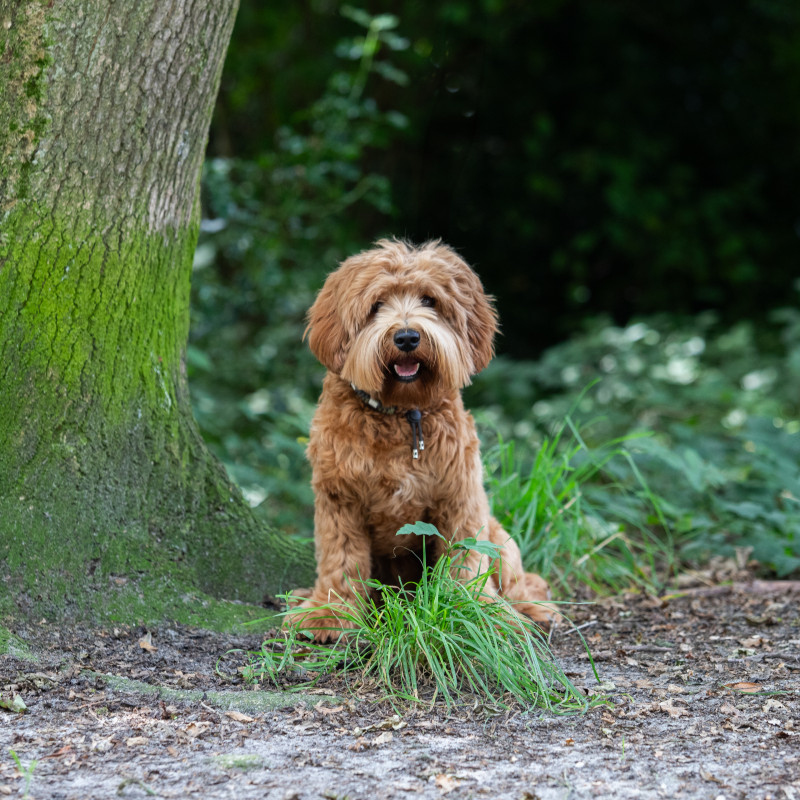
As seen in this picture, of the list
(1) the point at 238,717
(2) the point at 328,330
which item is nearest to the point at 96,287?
(2) the point at 328,330

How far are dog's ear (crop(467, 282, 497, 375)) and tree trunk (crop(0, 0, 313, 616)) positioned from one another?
3.96ft

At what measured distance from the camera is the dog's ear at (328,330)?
3418 millimetres

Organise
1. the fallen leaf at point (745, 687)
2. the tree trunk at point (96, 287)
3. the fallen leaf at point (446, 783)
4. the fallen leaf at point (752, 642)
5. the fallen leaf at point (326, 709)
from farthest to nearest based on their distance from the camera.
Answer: the fallen leaf at point (752, 642)
the tree trunk at point (96, 287)
the fallen leaf at point (745, 687)
the fallen leaf at point (326, 709)
the fallen leaf at point (446, 783)

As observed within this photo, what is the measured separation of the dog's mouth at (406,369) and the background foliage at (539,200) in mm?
2572

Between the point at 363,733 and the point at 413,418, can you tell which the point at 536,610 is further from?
the point at 363,733

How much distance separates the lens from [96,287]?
11.1 ft

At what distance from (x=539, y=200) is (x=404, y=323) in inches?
Answer: 289

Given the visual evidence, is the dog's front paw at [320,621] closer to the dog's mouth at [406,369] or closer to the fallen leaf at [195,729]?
the fallen leaf at [195,729]

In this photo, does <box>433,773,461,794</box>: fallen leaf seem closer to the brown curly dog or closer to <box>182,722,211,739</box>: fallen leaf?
<box>182,722,211,739</box>: fallen leaf

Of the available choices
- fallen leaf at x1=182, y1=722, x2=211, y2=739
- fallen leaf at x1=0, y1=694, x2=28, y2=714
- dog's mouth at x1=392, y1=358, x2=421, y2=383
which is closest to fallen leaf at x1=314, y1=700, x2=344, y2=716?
fallen leaf at x1=182, y1=722, x2=211, y2=739

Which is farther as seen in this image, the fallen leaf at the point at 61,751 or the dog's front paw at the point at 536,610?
the dog's front paw at the point at 536,610

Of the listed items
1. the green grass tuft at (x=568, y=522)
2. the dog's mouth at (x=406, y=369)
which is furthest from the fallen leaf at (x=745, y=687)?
the dog's mouth at (x=406, y=369)

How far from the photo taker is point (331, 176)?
7.37 metres

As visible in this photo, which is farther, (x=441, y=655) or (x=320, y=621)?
(x=320, y=621)
